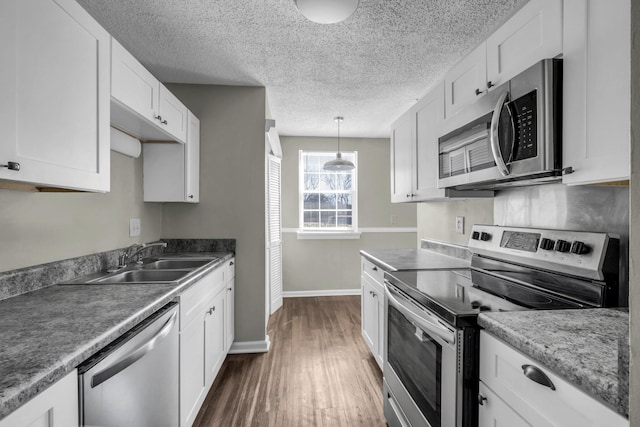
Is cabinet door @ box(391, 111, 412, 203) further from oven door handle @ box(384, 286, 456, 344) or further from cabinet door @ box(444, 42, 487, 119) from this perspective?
oven door handle @ box(384, 286, 456, 344)

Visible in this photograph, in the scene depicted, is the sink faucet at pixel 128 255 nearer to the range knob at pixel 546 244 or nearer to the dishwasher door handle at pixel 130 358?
the dishwasher door handle at pixel 130 358

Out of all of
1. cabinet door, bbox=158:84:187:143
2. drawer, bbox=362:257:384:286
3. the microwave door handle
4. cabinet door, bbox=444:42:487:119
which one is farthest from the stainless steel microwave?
cabinet door, bbox=158:84:187:143

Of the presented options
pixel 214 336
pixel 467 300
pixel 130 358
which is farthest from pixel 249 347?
pixel 467 300

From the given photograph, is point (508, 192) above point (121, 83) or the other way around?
the other way around

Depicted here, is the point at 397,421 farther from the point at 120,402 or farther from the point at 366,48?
the point at 366,48

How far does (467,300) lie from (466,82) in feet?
3.92

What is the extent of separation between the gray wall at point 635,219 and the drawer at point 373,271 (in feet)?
5.91

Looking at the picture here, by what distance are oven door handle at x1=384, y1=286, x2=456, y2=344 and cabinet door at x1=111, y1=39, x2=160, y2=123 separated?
1717 mm

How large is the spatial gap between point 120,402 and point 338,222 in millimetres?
4164

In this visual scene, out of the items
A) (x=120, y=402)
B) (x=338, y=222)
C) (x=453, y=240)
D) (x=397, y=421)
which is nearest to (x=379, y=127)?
(x=338, y=222)

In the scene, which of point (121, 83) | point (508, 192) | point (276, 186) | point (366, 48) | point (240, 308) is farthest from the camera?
point (276, 186)

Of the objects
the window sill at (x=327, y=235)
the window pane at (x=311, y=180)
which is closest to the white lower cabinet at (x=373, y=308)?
the window sill at (x=327, y=235)

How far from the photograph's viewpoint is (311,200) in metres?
5.01

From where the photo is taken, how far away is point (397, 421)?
A: 5.63 feet
